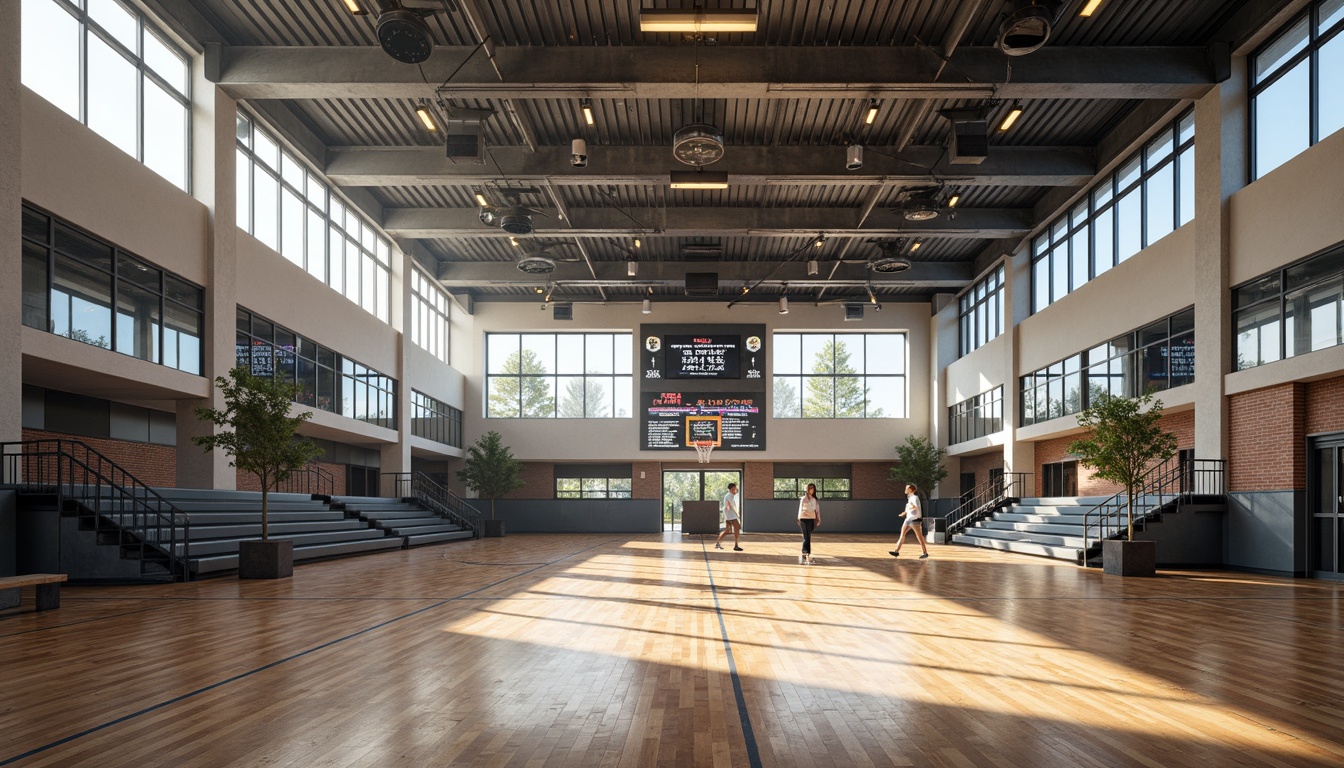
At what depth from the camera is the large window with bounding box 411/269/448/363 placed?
25.9 metres

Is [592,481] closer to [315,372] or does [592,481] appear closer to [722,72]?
[315,372]

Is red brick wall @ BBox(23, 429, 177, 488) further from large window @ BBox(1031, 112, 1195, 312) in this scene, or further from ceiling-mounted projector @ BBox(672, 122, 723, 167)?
large window @ BBox(1031, 112, 1195, 312)

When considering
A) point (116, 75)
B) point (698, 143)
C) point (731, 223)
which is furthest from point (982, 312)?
point (116, 75)

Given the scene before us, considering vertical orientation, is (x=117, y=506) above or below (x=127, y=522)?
above

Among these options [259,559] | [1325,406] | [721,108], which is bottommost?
[259,559]

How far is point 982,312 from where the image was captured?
89.2 ft

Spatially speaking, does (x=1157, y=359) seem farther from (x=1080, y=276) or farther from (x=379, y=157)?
(x=379, y=157)

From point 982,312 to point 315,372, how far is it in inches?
769

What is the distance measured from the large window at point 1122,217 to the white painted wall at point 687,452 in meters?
7.91

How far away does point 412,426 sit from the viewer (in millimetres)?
25531

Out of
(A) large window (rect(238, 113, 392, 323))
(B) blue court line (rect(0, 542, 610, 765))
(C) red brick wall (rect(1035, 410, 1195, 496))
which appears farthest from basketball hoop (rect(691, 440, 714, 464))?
(B) blue court line (rect(0, 542, 610, 765))

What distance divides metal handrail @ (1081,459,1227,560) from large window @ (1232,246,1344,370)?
76.2 inches

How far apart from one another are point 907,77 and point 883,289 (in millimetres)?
16618

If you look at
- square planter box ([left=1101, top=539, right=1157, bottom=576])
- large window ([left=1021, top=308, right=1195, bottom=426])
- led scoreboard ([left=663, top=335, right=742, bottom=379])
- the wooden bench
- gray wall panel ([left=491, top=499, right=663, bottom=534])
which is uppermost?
led scoreboard ([left=663, top=335, right=742, bottom=379])
